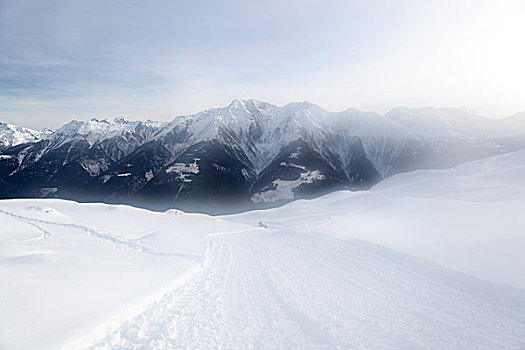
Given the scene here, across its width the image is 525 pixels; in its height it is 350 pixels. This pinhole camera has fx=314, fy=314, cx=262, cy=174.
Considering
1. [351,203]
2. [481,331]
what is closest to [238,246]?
[481,331]

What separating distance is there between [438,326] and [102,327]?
30.2 ft

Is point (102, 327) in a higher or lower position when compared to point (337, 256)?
higher

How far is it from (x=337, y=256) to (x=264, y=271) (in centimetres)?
470

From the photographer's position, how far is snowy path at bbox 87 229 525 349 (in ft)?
26.4

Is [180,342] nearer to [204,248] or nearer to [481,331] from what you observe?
[481,331]

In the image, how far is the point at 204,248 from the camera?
79.2 feet

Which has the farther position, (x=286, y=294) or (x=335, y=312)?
(x=286, y=294)

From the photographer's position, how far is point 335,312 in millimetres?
9648

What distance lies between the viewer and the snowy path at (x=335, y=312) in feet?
26.4

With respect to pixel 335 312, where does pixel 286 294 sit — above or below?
above

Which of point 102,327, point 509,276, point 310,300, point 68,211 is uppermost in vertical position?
point 68,211

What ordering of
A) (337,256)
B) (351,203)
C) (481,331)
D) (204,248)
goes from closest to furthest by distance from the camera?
1. (481,331)
2. (337,256)
3. (204,248)
4. (351,203)

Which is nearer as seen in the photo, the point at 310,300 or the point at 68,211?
the point at 310,300

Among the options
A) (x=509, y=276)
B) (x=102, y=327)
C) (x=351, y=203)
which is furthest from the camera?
(x=351, y=203)
